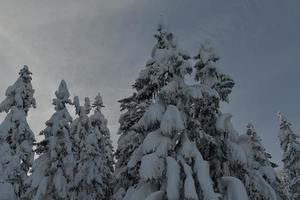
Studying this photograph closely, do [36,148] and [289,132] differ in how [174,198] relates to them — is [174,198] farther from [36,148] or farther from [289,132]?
[289,132]

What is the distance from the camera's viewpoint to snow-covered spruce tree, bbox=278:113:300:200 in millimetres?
43719

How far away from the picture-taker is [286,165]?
45156mm

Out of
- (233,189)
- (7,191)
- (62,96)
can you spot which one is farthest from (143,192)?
(7,191)

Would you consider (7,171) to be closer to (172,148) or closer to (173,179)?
(172,148)

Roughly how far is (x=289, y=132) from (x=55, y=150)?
1220 inches

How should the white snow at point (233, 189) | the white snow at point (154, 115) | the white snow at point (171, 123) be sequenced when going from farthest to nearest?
the white snow at point (154, 115) < the white snow at point (171, 123) < the white snow at point (233, 189)

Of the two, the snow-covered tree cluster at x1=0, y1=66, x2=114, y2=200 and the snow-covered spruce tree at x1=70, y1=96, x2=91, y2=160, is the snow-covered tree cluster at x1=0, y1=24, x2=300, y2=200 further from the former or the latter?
the snow-covered spruce tree at x1=70, y1=96, x2=91, y2=160

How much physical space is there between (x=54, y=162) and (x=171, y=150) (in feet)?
48.3

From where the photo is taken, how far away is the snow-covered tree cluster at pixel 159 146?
555 inches

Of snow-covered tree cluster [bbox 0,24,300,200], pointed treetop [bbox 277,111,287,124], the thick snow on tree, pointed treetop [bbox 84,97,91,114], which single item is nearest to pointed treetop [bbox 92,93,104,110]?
pointed treetop [bbox 84,97,91,114]

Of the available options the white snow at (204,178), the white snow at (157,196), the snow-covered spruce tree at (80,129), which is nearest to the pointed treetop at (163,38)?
the white snow at (204,178)

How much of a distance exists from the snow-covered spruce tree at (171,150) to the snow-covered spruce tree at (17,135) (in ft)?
52.8

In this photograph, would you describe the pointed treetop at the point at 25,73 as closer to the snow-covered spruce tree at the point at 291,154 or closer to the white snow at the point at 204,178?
the white snow at the point at 204,178

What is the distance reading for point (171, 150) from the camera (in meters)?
14.7
